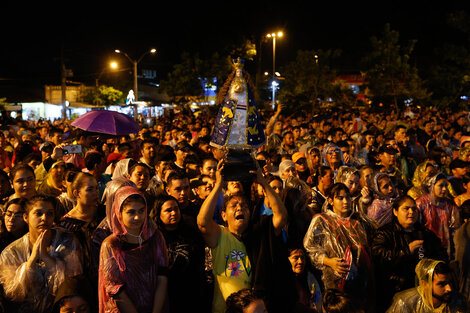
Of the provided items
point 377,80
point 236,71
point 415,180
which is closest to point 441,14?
point 377,80

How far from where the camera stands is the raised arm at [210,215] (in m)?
3.68

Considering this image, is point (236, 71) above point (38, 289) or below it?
above

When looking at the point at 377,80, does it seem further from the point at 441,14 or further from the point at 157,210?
the point at 157,210

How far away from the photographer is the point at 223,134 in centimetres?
386

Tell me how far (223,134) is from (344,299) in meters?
1.55

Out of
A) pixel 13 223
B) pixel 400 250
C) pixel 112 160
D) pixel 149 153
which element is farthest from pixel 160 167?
pixel 400 250

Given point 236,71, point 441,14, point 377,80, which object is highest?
point 441,14

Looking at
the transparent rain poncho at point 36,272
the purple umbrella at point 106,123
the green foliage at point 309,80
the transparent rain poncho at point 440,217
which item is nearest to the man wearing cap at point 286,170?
the transparent rain poncho at point 440,217

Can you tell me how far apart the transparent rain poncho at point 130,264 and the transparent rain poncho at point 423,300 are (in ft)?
6.25

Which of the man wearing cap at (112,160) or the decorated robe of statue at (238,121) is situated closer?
the decorated robe of statue at (238,121)

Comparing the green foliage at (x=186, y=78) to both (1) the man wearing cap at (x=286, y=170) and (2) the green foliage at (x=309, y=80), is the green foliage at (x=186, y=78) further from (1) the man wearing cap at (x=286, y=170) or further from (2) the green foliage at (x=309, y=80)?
(1) the man wearing cap at (x=286, y=170)

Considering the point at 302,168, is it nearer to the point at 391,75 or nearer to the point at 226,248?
the point at 226,248

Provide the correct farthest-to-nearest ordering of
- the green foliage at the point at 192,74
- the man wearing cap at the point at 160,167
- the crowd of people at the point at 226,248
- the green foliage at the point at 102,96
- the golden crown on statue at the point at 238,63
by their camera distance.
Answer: the green foliage at the point at 102,96, the green foliage at the point at 192,74, the man wearing cap at the point at 160,167, the golden crown on statue at the point at 238,63, the crowd of people at the point at 226,248

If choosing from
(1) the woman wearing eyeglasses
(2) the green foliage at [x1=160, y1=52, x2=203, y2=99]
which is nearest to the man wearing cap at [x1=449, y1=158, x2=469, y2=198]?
(1) the woman wearing eyeglasses
